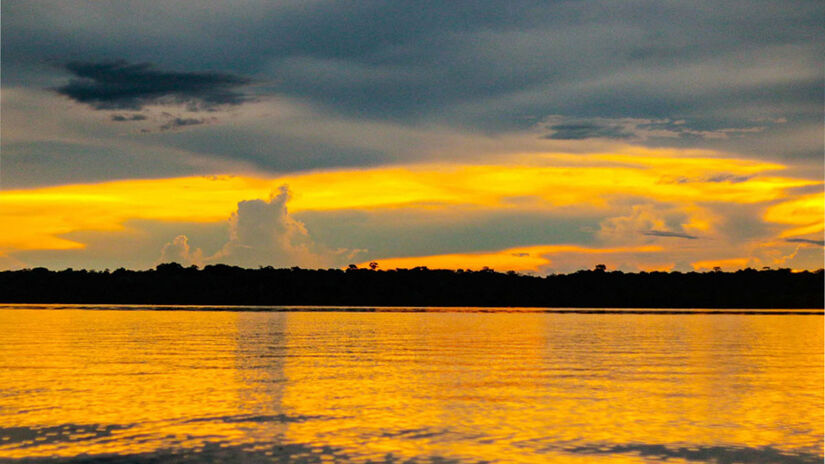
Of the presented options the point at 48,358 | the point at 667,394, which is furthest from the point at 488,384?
the point at 48,358

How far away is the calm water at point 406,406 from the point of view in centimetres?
2964

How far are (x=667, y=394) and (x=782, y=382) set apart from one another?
1023 cm

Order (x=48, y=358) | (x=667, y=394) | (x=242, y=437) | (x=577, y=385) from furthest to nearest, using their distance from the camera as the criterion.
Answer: (x=48, y=358) < (x=577, y=385) < (x=667, y=394) < (x=242, y=437)

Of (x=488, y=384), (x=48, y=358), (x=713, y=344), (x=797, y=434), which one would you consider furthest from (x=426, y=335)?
(x=797, y=434)

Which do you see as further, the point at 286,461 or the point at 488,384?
the point at 488,384

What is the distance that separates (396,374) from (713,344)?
45.2 m

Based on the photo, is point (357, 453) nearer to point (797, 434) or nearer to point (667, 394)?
point (797, 434)

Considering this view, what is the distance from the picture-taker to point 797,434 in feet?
110

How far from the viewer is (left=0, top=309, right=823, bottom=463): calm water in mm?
29641

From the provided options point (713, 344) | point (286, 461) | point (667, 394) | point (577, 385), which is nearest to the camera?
point (286, 461)

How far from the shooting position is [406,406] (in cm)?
3925

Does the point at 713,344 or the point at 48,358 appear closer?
the point at 48,358

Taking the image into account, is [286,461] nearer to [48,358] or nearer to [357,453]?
[357,453]

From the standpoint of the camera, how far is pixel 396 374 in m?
53.2
